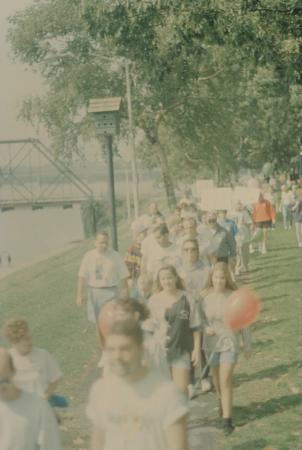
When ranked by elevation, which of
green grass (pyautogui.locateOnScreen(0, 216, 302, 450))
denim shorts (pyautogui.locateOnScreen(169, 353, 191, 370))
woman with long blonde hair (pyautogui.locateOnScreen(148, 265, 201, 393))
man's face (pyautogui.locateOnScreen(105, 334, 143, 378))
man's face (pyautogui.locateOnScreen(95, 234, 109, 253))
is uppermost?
man's face (pyautogui.locateOnScreen(105, 334, 143, 378))

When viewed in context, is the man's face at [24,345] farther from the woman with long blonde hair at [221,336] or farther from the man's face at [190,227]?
the man's face at [190,227]

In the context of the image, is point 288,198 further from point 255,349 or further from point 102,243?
point 102,243

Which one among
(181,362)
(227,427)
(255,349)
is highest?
(181,362)

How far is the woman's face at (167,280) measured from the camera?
7836mm

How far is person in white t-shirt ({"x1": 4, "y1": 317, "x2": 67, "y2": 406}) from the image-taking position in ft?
20.6

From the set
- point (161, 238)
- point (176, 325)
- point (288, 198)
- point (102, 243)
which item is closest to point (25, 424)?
point (176, 325)

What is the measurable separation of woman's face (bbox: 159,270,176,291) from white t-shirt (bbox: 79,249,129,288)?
294 centimetres

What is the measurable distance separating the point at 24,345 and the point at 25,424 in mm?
1632

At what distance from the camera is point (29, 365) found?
634 cm

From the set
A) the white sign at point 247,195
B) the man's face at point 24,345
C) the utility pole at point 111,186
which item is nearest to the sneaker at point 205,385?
the utility pole at point 111,186

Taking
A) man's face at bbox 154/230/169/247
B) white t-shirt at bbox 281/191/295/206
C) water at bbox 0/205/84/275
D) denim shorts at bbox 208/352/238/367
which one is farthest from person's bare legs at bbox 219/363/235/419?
water at bbox 0/205/84/275

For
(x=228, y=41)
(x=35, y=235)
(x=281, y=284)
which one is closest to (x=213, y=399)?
(x=228, y=41)

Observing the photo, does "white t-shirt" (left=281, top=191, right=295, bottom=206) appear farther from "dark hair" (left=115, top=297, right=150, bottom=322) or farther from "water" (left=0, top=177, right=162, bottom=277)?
"dark hair" (left=115, top=297, right=150, bottom=322)

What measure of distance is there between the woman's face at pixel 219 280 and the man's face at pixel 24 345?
7.58 ft
